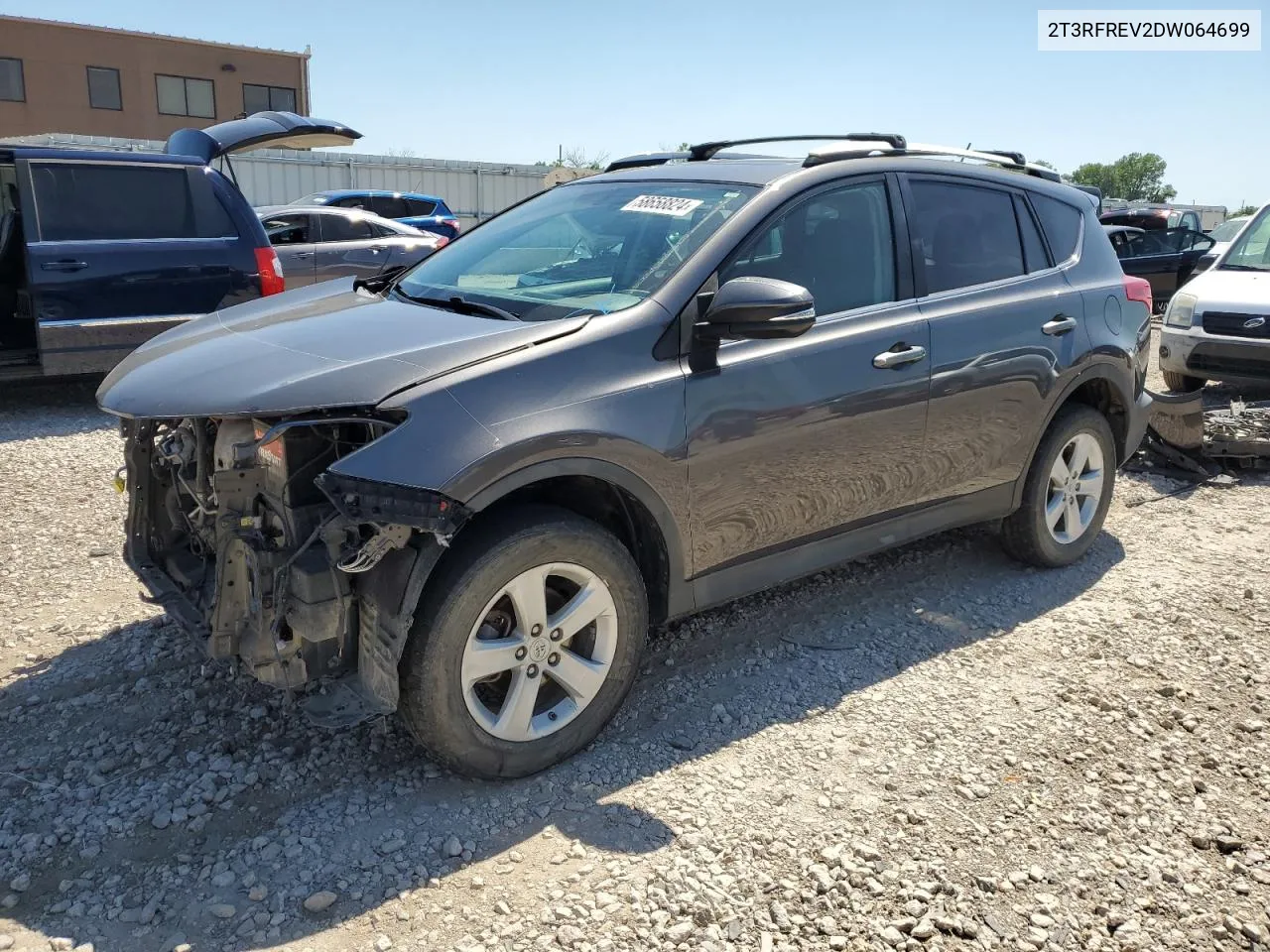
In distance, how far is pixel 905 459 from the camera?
12.8ft

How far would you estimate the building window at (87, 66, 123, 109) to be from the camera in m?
34.8

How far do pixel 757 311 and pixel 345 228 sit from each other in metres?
9.76

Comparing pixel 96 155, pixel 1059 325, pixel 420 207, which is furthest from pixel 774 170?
pixel 420 207

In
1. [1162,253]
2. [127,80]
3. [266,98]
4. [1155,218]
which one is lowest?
[1162,253]

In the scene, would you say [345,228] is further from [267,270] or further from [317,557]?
[317,557]

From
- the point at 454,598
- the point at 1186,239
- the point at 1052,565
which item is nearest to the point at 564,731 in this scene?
the point at 454,598

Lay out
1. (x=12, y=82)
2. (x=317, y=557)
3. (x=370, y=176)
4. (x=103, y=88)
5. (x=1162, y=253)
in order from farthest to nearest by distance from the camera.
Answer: (x=103, y=88)
(x=12, y=82)
(x=370, y=176)
(x=1162, y=253)
(x=317, y=557)

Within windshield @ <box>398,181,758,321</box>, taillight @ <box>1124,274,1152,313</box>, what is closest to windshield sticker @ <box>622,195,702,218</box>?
windshield @ <box>398,181,758,321</box>

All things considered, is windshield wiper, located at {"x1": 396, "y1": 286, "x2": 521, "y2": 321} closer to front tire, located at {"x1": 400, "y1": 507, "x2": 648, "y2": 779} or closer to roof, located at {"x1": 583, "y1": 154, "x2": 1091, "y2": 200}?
front tire, located at {"x1": 400, "y1": 507, "x2": 648, "y2": 779}

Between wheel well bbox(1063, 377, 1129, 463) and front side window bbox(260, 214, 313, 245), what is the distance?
9.08m

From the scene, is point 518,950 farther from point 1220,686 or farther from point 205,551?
point 1220,686

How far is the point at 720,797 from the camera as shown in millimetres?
2979

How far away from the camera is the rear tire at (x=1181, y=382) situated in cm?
864

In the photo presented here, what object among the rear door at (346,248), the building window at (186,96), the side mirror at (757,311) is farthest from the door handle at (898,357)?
the building window at (186,96)
